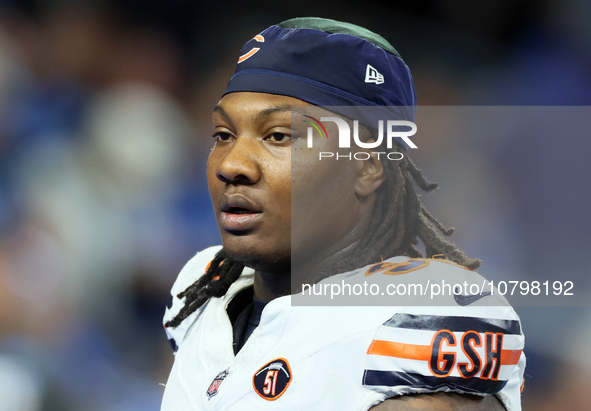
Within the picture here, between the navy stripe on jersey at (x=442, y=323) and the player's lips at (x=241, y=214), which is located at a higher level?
the player's lips at (x=241, y=214)

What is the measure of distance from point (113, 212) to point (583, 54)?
10.4 ft

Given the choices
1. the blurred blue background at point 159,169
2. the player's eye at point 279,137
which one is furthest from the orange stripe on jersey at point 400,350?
the blurred blue background at point 159,169

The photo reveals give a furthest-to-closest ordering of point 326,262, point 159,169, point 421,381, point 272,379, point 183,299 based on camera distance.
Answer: point 159,169
point 183,299
point 326,262
point 272,379
point 421,381

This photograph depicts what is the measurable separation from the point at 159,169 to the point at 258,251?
2349 mm

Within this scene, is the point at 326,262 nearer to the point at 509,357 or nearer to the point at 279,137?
the point at 279,137

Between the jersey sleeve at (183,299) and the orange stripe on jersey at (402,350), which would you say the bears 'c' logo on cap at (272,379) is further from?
the jersey sleeve at (183,299)

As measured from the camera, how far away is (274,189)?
136cm

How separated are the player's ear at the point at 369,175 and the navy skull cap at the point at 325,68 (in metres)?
0.10

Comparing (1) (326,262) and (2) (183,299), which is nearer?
(1) (326,262)

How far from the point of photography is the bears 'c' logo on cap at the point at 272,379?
1220mm

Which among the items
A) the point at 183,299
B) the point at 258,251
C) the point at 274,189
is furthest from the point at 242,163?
the point at 183,299

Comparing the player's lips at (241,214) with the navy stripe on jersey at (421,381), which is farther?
the player's lips at (241,214)

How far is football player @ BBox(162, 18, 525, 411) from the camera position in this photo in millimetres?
1136

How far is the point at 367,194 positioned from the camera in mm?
1486
